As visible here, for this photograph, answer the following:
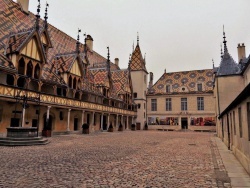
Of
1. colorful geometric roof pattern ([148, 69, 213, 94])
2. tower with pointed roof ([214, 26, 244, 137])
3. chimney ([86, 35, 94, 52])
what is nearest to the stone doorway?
colorful geometric roof pattern ([148, 69, 213, 94])

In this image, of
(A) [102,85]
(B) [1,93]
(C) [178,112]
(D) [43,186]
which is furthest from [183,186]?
(C) [178,112]

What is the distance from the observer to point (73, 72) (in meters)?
22.7

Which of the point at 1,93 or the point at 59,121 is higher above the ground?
the point at 1,93

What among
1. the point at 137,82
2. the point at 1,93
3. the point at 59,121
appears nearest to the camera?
the point at 1,93

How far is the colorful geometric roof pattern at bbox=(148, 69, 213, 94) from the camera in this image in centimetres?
4069

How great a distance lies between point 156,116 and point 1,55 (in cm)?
3088

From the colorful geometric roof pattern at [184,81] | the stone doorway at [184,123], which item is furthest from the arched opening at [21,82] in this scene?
the stone doorway at [184,123]

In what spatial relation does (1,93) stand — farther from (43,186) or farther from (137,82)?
(137,82)

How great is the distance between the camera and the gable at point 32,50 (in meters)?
17.2

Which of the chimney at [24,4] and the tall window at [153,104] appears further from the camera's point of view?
the tall window at [153,104]

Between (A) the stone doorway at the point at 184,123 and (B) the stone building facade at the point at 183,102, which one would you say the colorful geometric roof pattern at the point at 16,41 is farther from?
(A) the stone doorway at the point at 184,123

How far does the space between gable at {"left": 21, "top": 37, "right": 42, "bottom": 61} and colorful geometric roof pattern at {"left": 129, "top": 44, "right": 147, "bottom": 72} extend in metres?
26.9

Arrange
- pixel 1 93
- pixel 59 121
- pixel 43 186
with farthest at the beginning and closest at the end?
pixel 59 121 → pixel 1 93 → pixel 43 186

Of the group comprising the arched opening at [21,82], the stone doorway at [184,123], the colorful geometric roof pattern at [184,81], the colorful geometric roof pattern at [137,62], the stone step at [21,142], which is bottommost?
the stone step at [21,142]
